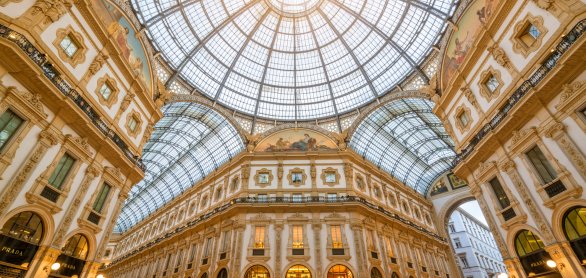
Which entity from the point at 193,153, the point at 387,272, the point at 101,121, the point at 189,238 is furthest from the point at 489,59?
the point at 193,153

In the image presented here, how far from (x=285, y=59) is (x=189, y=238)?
92.8 feet

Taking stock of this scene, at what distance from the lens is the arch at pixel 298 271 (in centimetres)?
2655

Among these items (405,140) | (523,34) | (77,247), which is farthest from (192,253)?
(523,34)

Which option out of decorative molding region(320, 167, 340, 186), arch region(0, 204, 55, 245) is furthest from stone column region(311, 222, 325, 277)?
arch region(0, 204, 55, 245)

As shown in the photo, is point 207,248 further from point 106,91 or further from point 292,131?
point 106,91

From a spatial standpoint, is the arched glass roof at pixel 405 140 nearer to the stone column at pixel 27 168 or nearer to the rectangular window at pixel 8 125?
the stone column at pixel 27 168

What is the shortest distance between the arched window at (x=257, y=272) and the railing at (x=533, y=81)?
20816 mm

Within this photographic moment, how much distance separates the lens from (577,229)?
1577 cm

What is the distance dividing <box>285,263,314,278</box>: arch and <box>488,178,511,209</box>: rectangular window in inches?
668

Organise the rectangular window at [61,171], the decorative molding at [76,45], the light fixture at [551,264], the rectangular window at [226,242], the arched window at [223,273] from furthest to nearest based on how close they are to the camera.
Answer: the rectangular window at [226,242]
the arched window at [223,273]
the decorative molding at [76,45]
the rectangular window at [61,171]
the light fixture at [551,264]

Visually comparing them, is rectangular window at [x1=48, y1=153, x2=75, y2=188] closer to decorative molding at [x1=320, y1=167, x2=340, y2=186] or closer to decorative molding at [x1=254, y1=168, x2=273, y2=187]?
decorative molding at [x1=254, y1=168, x2=273, y2=187]

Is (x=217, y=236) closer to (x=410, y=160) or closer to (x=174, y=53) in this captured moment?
(x=174, y=53)

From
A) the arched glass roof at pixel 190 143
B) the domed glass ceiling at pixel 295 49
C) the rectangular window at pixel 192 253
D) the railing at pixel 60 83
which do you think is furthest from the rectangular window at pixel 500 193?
the rectangular window at pixel 192 253

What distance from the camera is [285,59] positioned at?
42375mm
